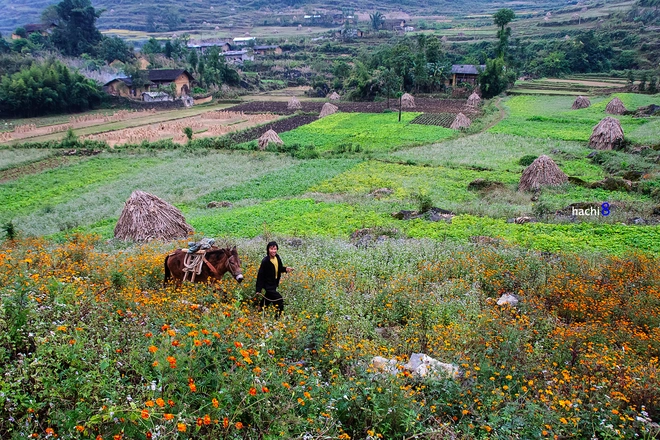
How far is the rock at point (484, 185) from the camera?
20.8 meters

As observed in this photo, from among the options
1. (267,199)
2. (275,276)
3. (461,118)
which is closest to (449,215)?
(267,199)

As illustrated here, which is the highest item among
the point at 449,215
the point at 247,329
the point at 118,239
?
the point at 247,329

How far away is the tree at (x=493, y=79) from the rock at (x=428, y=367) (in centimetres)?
5355

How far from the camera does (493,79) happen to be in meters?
53.8

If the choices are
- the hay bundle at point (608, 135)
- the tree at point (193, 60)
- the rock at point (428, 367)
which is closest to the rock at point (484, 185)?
the hay bundle at point (608, 135)

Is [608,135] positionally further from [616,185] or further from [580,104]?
[580,104]

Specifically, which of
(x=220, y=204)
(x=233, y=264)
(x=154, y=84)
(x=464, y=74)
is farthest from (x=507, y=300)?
(x=154, y=84)

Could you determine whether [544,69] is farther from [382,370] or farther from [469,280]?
[382,370]

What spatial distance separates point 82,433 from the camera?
3969mm

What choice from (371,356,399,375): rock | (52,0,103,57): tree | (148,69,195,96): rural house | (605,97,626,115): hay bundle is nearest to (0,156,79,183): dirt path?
(371,356,399,375): rock

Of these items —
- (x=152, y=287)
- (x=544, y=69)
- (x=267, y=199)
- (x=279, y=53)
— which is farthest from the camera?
(x=279, y=53)

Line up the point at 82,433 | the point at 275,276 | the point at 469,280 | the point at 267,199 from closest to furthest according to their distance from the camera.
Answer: the point at 82,433 < the point at 275,276 < the point at 469,280 < the point at 267,199

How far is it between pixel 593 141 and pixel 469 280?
24426mm

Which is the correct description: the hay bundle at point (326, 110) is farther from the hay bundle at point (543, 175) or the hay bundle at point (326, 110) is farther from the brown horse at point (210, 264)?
the brown horse at point (210, 264)
